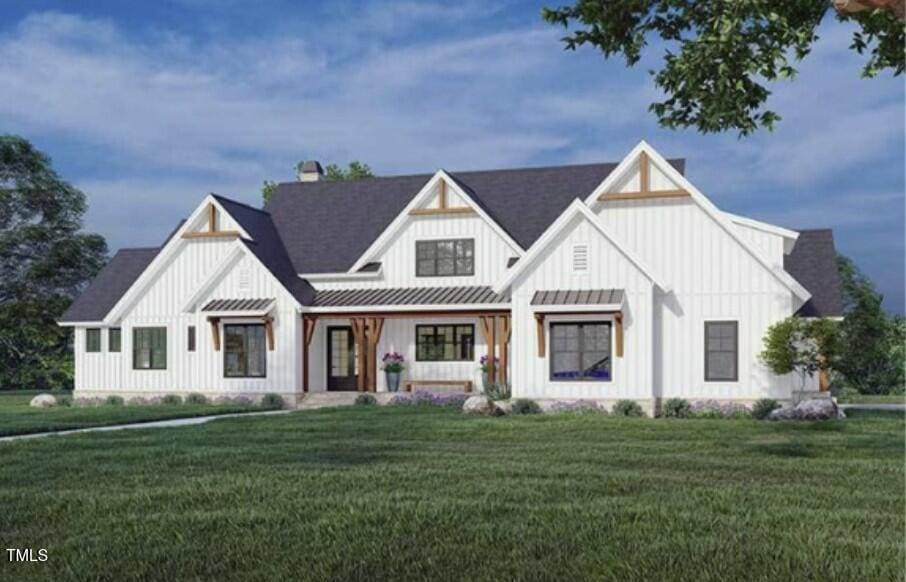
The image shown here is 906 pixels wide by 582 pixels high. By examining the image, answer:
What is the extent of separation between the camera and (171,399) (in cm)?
2952

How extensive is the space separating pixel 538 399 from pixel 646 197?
5864 mm

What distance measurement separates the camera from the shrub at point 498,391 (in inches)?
1018

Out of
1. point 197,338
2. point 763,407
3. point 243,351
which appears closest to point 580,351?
point 763,407

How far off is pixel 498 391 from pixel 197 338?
991 cm

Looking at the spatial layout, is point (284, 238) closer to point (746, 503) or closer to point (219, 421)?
point (219, 421)

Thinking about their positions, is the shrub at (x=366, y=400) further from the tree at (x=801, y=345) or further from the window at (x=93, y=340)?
the tree at (x=801, y=345)

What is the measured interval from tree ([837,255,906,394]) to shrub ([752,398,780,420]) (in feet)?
60.4

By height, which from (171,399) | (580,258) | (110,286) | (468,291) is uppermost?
(580,258)

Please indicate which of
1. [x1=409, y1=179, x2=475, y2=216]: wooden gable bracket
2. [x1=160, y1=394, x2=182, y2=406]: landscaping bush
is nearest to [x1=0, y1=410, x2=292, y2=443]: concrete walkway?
[x1=160, y1=394, x2=182, y2=406]: landscaping bush

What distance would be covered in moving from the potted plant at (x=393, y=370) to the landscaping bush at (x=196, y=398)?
5509 mm

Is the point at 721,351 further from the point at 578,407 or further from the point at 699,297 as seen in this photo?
the point at 578,407

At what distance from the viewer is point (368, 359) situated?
28750 millimetres

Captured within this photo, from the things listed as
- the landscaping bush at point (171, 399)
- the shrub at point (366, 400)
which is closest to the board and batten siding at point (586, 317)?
the shrub at point (366, 400)

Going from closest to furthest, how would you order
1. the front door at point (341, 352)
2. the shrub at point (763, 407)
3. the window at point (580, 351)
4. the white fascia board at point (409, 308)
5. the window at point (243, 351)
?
the shrub at point (763, 407), the window at point (580, 351), the white fascia board at point (409, 308), the window at point (243, 351), the front door at point (341, 352)
